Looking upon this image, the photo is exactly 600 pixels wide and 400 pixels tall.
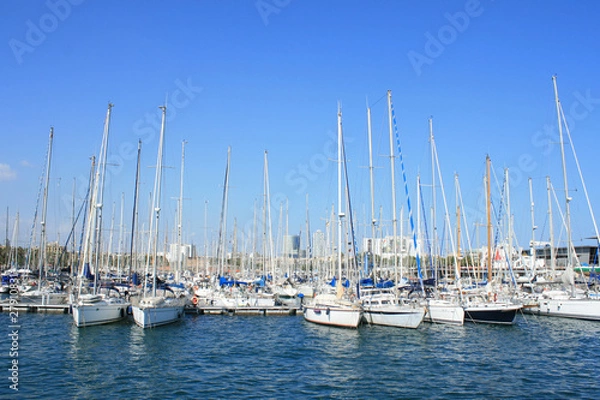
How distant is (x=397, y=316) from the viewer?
35.7m

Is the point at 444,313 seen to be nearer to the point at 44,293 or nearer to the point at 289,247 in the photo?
the point at 44,293

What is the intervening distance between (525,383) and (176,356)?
696 inches

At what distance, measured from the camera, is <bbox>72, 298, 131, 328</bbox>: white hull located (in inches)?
1366

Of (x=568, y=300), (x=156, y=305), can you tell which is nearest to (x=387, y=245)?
(x=568, y=300)

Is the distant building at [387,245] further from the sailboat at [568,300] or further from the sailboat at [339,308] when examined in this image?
the sailboat at [568,300]

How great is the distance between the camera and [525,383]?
22.5 m

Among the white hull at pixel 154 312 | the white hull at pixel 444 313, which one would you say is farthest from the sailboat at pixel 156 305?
the white hull at pixel 444 313

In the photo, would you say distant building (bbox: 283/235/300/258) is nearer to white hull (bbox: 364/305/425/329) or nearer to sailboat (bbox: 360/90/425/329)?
sailboat (bbox: 360/90/425/329)

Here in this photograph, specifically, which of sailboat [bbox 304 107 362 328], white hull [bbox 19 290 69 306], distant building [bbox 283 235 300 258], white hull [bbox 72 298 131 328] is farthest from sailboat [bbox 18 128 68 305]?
distant building [bbox 283 235 300 258]

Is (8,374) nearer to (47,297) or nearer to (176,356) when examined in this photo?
(176,356)

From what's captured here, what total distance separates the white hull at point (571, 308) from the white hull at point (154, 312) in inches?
1286

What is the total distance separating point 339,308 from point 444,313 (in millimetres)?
8890

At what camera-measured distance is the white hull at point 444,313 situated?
126ft

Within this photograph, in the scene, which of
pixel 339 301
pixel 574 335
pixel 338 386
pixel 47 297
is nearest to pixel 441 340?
pixel 339 301
